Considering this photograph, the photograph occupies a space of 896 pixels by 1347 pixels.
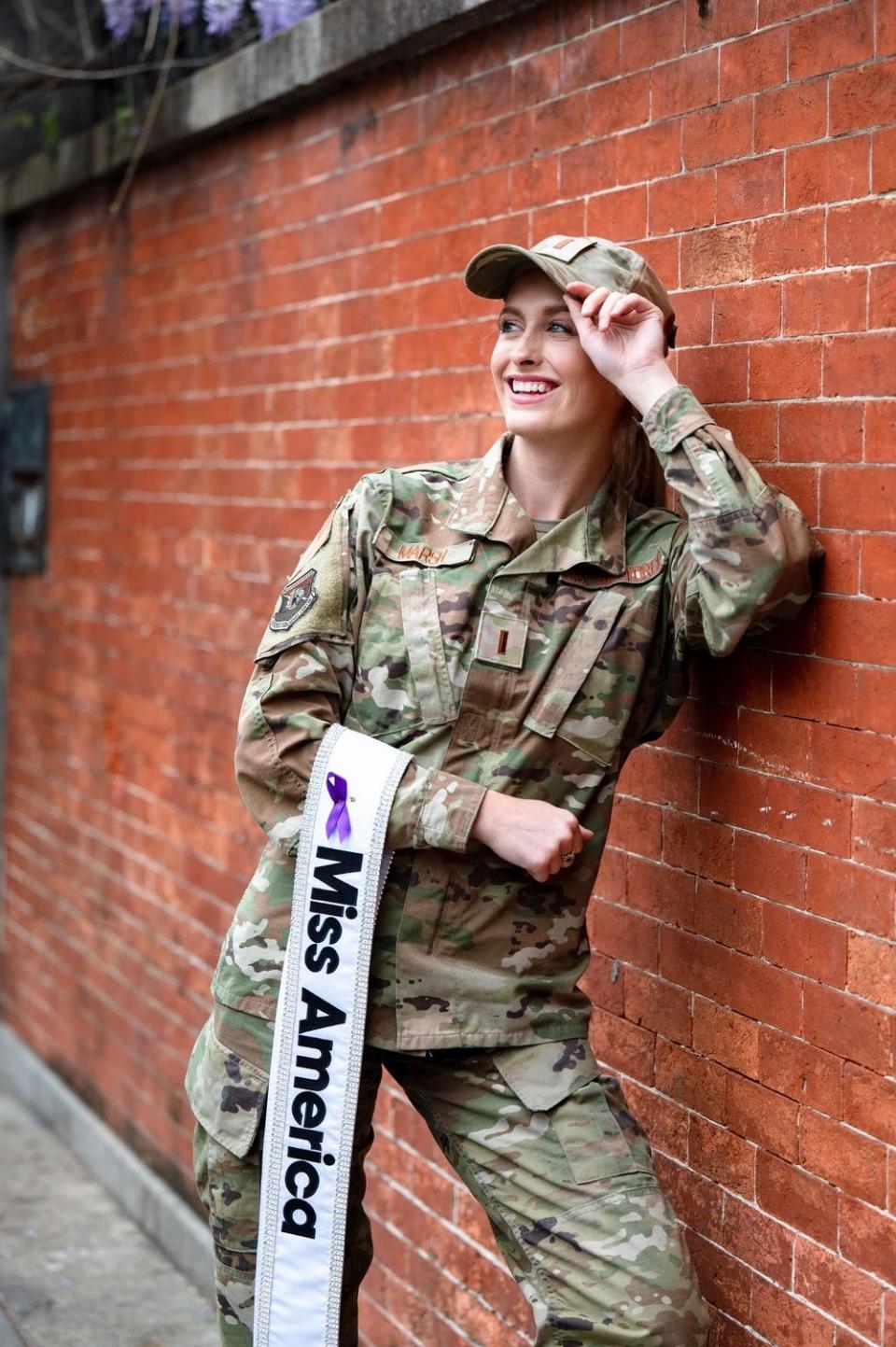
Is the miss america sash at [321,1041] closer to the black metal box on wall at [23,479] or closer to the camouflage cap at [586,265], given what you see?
the camouflage cap at [586,265]

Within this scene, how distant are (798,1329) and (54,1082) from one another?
14.1 feet

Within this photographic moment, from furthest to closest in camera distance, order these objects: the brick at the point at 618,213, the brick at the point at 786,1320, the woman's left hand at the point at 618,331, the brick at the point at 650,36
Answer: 1. the brick at the point at 618,213
2. the brick at the point at 650,36
3. the brick at the point at 786,1320
4. the woman's left hand at the point at 618,331

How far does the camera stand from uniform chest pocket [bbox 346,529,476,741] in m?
2.94

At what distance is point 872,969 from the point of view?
2.73m

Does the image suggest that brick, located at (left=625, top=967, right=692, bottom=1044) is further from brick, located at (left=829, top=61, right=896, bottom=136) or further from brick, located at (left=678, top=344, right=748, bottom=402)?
brick, located at (left=829, top=61, right=896, bottom=136)

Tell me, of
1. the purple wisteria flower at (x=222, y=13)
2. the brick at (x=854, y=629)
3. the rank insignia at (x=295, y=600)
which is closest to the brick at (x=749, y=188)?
the brick at (x=854, y=629)

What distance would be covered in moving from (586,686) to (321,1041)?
2.36 feet

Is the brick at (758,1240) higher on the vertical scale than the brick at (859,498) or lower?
lower

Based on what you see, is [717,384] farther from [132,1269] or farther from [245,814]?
[132,1269]

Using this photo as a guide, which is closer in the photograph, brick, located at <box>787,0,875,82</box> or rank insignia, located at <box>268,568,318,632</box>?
brick, located at <box>787,0,875,82</box>

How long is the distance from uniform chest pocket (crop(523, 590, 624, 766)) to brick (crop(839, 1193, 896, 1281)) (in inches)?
32.6

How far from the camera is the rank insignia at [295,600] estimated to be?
297 centimetres

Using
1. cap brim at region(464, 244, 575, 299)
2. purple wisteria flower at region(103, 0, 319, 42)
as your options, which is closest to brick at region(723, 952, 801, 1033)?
cap brim at region(464, 244, 575, 299)

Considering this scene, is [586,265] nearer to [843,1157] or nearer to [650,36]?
[650,36]
